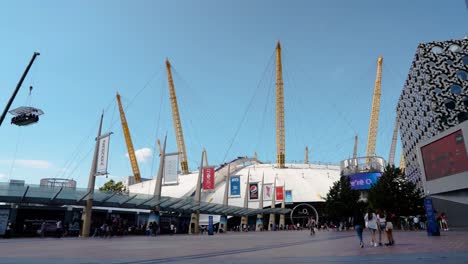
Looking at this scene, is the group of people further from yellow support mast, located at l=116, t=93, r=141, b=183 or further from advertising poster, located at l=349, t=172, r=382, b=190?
yellow support mast, located at l=116, t=93, r=141, b=183

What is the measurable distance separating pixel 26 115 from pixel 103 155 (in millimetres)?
11722

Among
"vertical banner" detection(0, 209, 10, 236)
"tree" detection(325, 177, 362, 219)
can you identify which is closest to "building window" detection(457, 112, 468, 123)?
"tree" detection(325, 177, 362, 219)

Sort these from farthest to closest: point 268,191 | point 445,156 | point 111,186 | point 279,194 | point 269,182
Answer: point 111,186 < point 269,182 < point 279,194 < point 268,191 < point 445,156

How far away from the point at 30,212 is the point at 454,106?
2325 inches

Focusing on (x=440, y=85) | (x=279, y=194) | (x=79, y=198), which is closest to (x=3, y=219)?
(x=79, y=198)

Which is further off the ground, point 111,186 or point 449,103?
point 449,103

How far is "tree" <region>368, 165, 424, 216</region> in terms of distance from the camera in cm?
4647

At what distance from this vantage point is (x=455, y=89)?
56.1 metres

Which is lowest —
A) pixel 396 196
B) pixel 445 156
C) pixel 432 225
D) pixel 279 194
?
pixel 432 225

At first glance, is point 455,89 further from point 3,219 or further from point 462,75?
point 3,219

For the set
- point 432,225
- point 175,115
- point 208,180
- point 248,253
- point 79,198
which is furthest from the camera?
point 175,115

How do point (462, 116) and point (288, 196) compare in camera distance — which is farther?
point (288, 196)

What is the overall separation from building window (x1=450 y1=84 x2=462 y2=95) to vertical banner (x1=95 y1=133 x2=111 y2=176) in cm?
5180

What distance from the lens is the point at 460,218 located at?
43719 mm
